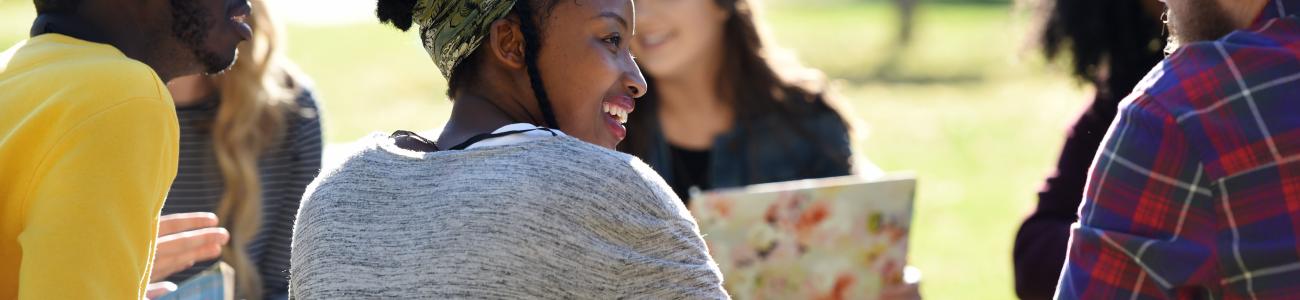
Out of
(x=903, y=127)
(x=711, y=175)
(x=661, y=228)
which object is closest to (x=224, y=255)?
(x=711, y=175)

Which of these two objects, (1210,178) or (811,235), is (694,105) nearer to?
(811,235)

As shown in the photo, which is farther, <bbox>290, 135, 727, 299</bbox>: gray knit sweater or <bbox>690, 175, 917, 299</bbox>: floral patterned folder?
<bbox>690, 175, 917, 299</bbox>: floral patterned folder

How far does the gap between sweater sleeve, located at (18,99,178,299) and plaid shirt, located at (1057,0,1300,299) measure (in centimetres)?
135

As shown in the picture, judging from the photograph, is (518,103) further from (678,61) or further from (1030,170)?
(1030,170)

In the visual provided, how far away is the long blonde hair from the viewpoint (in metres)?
3.45

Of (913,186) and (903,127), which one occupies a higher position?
(903,127)

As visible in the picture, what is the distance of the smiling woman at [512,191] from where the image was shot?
182 cm

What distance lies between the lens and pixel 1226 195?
1903 millimetres

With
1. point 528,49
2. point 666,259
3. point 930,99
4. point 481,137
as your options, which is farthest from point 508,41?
point 930,99

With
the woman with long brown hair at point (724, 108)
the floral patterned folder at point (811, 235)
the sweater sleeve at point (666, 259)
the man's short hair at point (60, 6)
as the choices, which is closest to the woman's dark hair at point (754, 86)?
the woman with long brown hair at point (724, 108)

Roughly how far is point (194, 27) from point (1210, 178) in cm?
161

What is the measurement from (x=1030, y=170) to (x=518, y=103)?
878cm

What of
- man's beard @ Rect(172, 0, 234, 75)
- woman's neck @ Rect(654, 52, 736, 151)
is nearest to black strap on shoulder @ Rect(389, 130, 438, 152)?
man's beard @ Rect(172, 0, 234, 75)

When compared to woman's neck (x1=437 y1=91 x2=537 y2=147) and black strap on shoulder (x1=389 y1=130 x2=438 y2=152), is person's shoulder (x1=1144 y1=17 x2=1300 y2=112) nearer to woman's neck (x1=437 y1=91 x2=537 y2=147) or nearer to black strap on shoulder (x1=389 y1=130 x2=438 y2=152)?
woman's neck (x1=437 y1=91 x2=537 y2=147)
